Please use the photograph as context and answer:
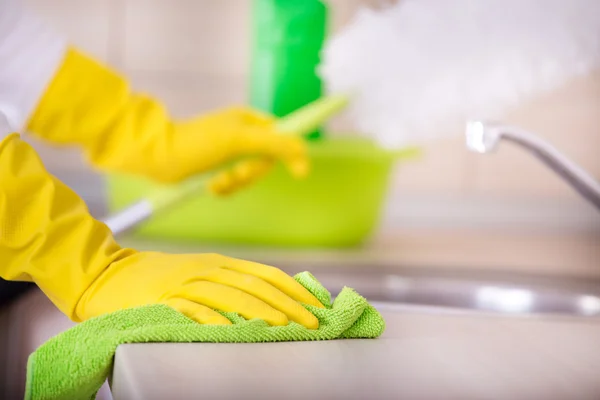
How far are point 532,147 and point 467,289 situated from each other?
252mm

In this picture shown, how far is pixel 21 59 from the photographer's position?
2.28 ft

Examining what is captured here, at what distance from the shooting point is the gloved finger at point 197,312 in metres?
0.40

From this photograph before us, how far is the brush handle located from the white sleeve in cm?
21

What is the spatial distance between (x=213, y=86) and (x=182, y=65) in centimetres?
7

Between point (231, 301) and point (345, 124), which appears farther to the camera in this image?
point (345, 124)

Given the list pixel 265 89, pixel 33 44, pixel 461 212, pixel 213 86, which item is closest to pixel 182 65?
pixel 213 86

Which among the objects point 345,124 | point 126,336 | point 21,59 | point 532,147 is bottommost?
point 126,336

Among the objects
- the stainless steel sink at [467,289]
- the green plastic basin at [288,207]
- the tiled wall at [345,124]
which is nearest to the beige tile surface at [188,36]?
the tiled wall at [345,124]

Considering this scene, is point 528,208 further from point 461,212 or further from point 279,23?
point 279,23

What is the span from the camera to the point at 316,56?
3.34 feet

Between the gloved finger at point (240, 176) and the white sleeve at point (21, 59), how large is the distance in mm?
275

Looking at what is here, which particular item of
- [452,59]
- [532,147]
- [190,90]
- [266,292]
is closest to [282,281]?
[266,292]

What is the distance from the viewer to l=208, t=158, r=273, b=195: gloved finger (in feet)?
3.18

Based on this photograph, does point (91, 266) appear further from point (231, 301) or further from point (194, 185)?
point (194, 185)
